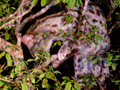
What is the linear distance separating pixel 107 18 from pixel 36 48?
4.35ft

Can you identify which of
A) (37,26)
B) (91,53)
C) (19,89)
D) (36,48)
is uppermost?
(37,26)

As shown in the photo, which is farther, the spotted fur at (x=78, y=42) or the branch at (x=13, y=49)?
the spotted fur at (x=78, y=42)

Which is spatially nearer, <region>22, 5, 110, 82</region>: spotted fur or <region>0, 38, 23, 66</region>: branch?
<region>0, 38, 23, 66</region>: branch

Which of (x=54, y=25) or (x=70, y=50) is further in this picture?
(x=54, y=25)

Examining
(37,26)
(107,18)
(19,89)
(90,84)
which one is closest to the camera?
(19,89)

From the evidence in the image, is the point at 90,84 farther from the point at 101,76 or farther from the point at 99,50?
the point at 99,50

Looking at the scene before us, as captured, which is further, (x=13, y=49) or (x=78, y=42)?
(x=78, y=42)

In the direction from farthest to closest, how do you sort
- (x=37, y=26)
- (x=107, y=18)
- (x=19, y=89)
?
1. (x=107, y=18)
2. (x=37, y=26)
3. (x=19, y=89)

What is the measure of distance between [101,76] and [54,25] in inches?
38.9

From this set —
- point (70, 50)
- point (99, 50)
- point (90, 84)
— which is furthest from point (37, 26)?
point (90, 84)

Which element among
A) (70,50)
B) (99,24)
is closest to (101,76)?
(70,50)

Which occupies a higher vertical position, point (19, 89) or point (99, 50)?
point (99, 50)

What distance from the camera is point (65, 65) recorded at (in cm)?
228

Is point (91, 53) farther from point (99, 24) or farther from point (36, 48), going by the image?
point (36, 48)
